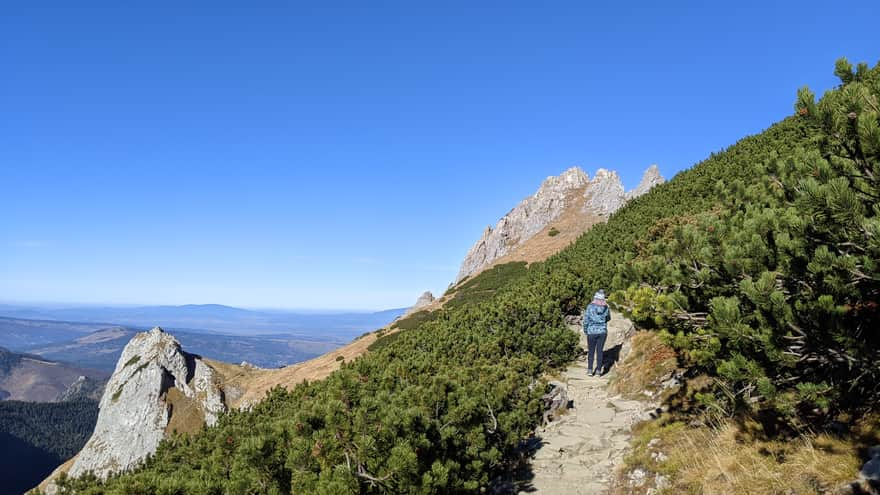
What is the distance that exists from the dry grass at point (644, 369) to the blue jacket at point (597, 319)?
121 centimetres

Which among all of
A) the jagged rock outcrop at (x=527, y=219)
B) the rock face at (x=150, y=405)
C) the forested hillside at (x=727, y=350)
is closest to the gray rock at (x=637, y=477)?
the forested hillside at (x=727, y=350)

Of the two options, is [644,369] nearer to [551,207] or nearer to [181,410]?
[181,410]

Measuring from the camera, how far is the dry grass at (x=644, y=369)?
11.4 meters

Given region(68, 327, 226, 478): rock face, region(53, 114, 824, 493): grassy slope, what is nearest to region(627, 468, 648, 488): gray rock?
region(53, 114, 824, 493): grassy slope

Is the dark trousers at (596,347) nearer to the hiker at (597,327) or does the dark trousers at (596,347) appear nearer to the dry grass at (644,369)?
the hiker at (597,327)

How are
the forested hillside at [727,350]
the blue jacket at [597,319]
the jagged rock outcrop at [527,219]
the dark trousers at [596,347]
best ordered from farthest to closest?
1. the jagged rock outcrop at [527,219]
2. the dark trousers at [596,347]
3. the blue jacket at [597,319]
4. the forested hillside at [727,350]

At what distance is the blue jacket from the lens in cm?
1342

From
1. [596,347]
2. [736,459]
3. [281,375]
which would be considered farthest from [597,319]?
[281,375]

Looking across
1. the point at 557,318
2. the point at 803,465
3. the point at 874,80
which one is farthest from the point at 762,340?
the point at 557,318

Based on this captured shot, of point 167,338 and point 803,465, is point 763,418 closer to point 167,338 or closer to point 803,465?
point 803,465

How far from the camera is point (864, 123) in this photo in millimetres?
4191

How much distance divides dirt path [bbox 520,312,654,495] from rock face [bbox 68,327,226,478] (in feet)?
136

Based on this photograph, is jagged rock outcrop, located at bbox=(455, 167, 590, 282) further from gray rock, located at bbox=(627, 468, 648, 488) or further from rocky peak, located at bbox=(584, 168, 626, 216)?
gray rock, located at bbox=(627, 468, 648, 488)

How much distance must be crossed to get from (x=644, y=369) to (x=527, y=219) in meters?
55.6
